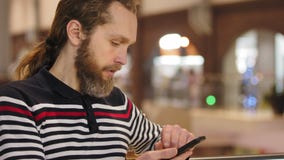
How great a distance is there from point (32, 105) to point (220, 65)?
2390 mm

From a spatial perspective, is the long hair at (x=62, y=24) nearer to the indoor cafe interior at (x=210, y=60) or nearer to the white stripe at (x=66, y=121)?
the white stripe at (x=66, y=121)

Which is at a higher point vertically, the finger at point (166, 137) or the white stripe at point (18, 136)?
the white stripe at point (18, 136)

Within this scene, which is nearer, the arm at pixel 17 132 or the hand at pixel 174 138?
the arm at pixel 17 132

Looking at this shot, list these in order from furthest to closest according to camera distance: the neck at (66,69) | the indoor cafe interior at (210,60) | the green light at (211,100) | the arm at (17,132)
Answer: the green light at (211,100)
the indoor cafe interior at (210,60)
the neck at (66,69)
the arm at (17,132)

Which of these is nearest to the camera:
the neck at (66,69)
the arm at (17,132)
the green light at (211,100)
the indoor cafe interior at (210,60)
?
the arm at (17,132)

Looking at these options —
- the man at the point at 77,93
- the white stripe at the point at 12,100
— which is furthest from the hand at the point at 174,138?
the white stripe at the point at 12,100

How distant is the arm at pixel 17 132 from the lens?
565 millimetres

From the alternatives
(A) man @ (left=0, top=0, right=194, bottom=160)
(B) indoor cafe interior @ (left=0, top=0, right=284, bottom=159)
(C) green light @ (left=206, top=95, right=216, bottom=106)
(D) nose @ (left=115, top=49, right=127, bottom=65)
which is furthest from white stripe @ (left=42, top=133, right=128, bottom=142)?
(C) green light @ (left=206, top=95, right=216, bottom=106)

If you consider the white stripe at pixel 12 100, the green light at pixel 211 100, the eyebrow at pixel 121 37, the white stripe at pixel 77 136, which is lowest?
the green light at pixel 211 100

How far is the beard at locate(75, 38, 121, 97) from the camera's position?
25.7 inches

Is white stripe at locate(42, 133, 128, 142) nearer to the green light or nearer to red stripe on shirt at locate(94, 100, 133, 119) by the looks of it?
red stripe on shirt at locate(94, 100, 133, 119)

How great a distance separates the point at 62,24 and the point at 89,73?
81 mm

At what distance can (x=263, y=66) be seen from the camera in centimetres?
281

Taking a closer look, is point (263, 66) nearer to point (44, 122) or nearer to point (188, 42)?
point (188, 42)
